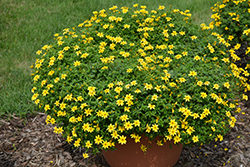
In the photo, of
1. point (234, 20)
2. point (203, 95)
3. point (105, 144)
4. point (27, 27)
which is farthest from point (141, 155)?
point (27, 27)

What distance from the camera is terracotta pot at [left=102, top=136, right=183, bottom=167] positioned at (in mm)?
3057

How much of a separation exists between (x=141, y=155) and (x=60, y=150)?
1.38 metres

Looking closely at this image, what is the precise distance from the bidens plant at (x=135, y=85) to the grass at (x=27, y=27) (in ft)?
5.62

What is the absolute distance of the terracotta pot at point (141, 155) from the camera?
306 cm

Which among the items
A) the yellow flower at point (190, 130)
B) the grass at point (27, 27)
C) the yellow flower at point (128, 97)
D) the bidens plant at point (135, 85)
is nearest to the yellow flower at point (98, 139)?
the bidens plant at point (135, 85)

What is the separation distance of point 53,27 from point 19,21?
Answer: 0.94 m

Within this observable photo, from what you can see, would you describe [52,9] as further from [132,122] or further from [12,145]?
[132,122]

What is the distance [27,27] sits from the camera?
6703mm

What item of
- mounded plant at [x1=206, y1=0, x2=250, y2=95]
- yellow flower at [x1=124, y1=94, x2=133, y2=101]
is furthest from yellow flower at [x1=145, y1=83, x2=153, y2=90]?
mounded plant at [x1=206, y1=0, x2=250, y2=95]

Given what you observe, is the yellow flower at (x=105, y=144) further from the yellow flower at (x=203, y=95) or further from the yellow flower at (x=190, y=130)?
the yellow flower at (x=203, y=95)

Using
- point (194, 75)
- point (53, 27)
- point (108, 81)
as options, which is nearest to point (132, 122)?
point (108, 81)

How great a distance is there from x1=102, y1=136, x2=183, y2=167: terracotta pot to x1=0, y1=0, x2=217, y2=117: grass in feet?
6.74

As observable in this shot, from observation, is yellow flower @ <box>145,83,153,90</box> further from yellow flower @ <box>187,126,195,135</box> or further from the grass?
the grass

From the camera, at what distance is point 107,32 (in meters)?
3.51
